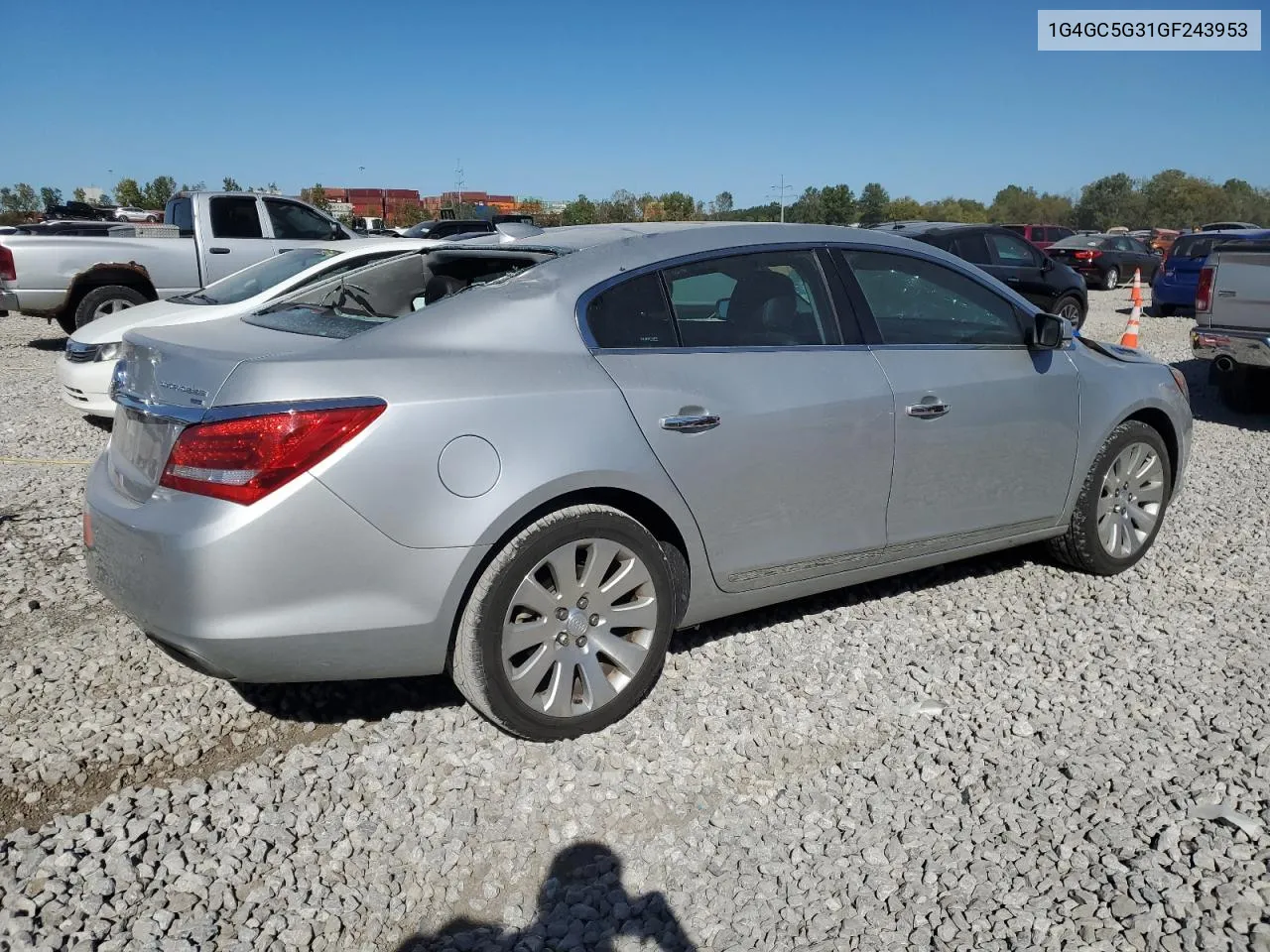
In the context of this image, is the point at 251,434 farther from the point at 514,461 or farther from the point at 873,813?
the point at 873,813

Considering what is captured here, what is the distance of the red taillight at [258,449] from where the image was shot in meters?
2.79

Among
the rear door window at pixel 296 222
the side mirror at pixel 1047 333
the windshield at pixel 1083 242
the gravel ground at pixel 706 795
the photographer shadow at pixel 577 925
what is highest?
the rear door window at pixel 296 222

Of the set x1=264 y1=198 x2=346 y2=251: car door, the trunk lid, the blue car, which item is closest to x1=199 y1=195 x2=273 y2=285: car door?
x1=264 y1=198 x2=346 y2=251: car door

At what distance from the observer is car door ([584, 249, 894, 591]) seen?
3.42m

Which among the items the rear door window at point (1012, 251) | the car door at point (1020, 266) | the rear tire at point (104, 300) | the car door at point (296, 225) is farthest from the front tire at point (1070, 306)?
the rear tire at point (104, 300)

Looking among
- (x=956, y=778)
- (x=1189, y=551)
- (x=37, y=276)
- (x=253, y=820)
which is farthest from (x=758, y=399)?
(x=37, y=276)

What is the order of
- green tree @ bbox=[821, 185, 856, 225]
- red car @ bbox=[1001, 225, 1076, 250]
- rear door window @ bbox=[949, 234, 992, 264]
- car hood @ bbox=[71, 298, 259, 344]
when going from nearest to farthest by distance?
car hood @ bbox=[71, 298, 259, 344] < rear door window @ bbox=[949, 234, 992, 264] < red car @ bbox=[1001, 225, 1076, 250] < green tree @ bbox=[821, 185, 856, 225]

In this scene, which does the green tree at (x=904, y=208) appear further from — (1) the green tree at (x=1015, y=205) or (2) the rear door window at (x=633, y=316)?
(2) the rear door window at (x=633, y=316)

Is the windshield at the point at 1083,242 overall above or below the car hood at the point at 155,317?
above

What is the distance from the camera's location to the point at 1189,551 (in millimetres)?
5367

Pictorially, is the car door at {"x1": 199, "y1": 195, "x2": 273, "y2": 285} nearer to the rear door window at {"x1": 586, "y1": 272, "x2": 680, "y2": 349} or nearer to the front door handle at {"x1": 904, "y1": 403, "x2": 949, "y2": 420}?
the rear door window at {"x1": 586, "y1": 272, "x2": 680, "y2": 349}

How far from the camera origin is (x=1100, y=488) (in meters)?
4.75

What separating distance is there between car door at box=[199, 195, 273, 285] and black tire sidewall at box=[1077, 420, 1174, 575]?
9946mm

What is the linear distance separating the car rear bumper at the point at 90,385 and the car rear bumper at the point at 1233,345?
8611mm
